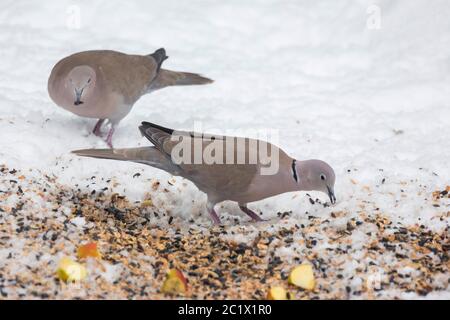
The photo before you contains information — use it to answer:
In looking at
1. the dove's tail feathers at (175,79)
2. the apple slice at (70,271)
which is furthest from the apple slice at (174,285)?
the dove's tail feathers at (175,79)

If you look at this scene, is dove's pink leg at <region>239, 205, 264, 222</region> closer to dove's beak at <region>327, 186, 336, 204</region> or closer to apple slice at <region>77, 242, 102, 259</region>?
dove's beak at <region>327, 186, 336, 204</region>

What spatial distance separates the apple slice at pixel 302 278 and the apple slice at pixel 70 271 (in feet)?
3.26

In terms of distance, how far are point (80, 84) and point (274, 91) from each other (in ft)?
6.25

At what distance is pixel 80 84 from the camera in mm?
5086

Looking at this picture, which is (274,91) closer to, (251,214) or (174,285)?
(251,214)

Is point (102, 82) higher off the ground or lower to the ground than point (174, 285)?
higher

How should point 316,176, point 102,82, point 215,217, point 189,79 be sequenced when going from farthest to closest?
point 189,79 < point 102,82 < point 215,217 < point 316,176

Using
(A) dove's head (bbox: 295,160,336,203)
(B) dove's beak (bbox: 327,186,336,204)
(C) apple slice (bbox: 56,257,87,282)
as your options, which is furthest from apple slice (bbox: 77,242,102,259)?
(B) dove's beak (bbox: 327,186,336,204)

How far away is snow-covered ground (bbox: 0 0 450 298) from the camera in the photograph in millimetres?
4730

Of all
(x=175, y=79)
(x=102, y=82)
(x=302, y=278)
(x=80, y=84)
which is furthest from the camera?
(x=175, y=79)

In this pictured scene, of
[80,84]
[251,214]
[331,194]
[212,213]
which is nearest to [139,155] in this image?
[212,213]

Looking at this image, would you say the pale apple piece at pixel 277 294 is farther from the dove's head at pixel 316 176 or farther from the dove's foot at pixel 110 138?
the dove's foot at pixel 110 138
